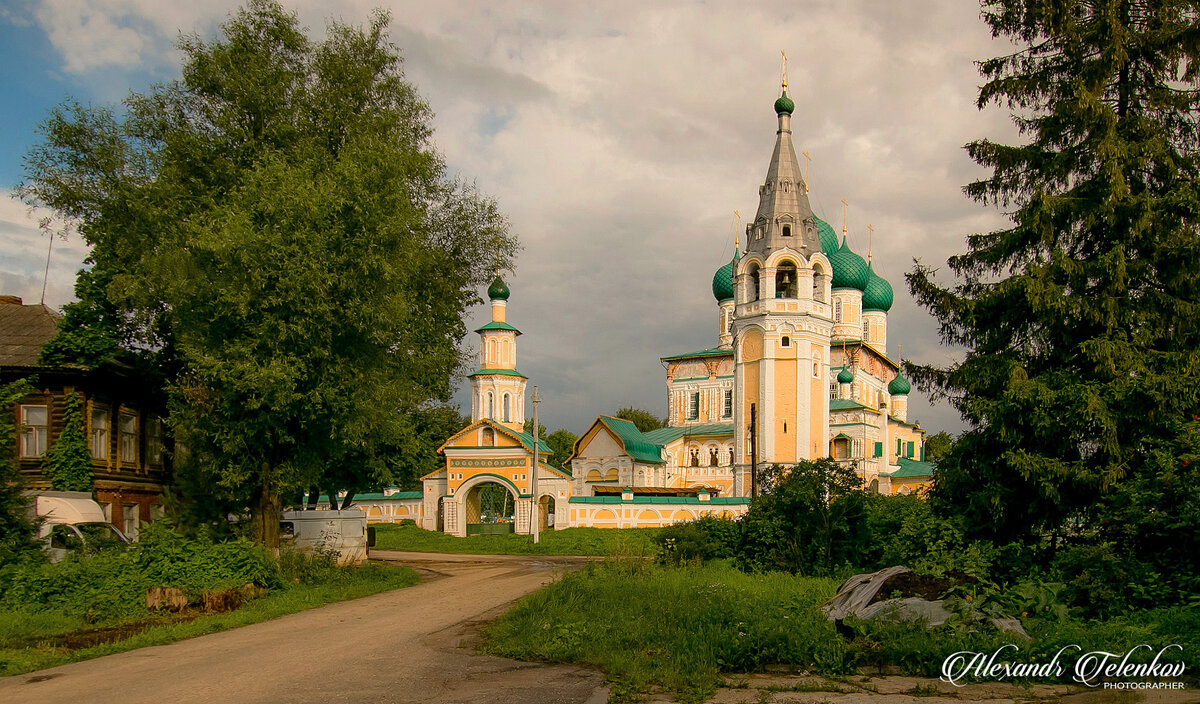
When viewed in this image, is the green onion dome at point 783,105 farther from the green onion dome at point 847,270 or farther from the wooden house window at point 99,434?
the wooden house window at point 99,434

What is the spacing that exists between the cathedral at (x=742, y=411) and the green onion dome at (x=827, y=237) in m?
0.16

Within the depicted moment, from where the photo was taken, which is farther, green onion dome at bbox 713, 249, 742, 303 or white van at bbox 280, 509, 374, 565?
green onion dome at bbox 713, 249, 742, 303

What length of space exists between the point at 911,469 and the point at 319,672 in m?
51.2

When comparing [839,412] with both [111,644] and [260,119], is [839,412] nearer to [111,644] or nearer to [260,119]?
[260,119]

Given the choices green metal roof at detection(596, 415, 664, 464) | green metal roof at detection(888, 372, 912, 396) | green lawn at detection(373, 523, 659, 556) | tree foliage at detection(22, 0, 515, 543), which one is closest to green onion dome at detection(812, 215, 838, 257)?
green metal roof at detection(888, 372, 912, 396)

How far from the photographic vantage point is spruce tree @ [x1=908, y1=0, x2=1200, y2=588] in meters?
12.7

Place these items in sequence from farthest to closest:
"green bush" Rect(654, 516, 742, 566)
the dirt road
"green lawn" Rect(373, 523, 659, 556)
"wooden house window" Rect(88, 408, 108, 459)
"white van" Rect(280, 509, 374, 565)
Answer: "green lawn" Rect(373, 523, 659, 556)
"white van" Rect(280, 509, 374, 565)
"wooden house window" Rect(88, 408, 108, 459)
"green bush" Rect(654, 516, 742, 566)
the dirt road

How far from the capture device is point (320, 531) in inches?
845

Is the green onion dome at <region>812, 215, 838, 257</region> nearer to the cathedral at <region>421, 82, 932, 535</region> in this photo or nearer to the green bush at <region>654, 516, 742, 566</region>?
the cathedral at <region>421, 82, 932, 535</region>

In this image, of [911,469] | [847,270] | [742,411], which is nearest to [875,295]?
[847,270]

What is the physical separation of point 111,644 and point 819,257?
1591 inches

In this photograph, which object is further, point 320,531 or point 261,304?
point 320,531

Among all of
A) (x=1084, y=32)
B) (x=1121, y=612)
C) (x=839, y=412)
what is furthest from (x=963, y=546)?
(x=839, y=412)

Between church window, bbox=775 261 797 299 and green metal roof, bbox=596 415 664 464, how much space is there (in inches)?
476
